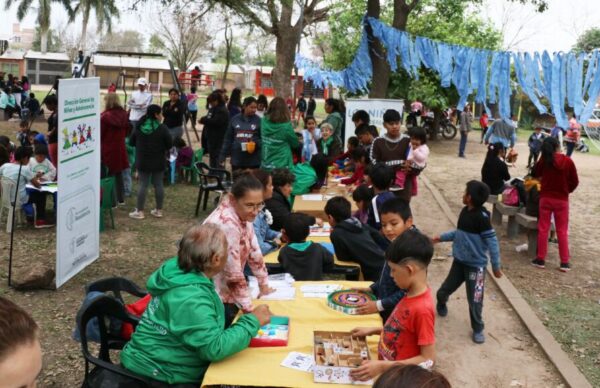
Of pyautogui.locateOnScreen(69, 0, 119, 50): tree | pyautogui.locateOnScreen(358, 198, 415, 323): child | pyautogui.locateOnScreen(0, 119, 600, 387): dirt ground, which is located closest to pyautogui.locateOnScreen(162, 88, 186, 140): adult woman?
pyautogui.locateOnScreen(0, 119, 600, 387): dirt ground

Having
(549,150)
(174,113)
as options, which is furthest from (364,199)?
(174,113)

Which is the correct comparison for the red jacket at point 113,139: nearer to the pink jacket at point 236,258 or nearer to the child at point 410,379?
the pink jacket at point 236,258

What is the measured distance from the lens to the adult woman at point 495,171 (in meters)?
8.95

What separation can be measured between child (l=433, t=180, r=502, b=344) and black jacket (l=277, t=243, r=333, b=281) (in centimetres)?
107

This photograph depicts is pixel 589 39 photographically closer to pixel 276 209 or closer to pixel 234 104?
pixel 234 104

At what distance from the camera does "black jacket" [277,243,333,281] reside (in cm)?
434

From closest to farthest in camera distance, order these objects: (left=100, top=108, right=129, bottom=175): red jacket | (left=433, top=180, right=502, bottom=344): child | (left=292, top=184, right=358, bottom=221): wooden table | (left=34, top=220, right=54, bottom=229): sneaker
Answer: (left=433, top=180, right=502, bottom=344): child < (left=292, top=184, right=358, bottom=221): wooden table < (left=34, top=220, right=54, bottom=229): sneaker < (left=100, top=108, right=129, bottom=175): red jacket

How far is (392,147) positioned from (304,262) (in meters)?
2.94

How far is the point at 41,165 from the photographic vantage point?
7844 millimetres

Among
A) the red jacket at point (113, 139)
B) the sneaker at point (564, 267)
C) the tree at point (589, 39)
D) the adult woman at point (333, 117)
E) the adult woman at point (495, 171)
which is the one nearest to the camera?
the sneaker at point (564, 267)

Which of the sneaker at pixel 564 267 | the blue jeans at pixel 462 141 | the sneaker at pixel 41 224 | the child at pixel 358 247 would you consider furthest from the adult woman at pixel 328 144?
the blue jeans at pixel 462 141

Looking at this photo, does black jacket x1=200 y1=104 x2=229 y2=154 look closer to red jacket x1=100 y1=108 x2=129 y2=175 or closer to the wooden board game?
red jacket x1=100 y1=108 x2=129 y2=175

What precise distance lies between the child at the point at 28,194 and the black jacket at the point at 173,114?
13.3ft

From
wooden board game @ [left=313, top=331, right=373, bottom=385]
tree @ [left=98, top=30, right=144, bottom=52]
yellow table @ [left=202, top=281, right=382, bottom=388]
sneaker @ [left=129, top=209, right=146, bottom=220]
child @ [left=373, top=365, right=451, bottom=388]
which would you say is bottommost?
sneaker @ [left=129, top=209, right=146, bottom=220]
